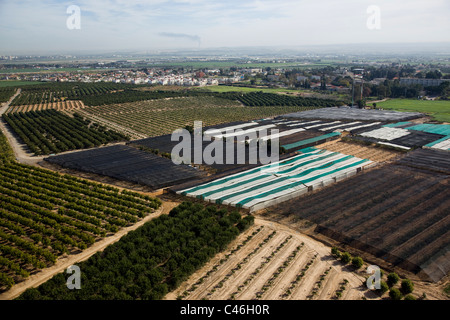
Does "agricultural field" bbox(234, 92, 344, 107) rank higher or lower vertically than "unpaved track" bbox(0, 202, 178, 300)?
higher

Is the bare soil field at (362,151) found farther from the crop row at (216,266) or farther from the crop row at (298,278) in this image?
the crop row at (298,278)

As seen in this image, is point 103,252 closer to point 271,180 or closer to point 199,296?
point 199,296

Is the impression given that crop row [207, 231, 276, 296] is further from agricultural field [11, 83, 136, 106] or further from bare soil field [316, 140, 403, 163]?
agricultural field [11, 83, 136, 106]

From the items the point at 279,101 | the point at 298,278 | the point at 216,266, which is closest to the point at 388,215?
the point at 298,278

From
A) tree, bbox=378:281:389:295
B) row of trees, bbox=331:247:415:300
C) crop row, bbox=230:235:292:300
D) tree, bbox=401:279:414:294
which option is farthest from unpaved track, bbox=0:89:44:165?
tree, bbox=401:279:414:294

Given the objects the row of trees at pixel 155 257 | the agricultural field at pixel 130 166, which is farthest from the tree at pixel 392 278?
the agricultural field at pixel 130 166

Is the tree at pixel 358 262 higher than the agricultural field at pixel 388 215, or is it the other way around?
the agricultural field at pixel 388 215

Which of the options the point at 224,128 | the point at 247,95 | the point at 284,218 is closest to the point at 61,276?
the point at 284,218
